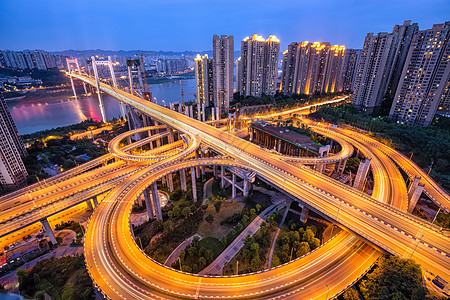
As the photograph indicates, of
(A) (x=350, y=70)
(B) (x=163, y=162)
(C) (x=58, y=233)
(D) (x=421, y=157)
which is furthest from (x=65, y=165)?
(A) (x=350, y=70)

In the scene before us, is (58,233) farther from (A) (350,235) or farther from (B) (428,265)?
(B) (428,265)

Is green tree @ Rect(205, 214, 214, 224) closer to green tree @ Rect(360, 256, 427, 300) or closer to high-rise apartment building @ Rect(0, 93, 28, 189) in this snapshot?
green tree @ Rect(360, 256, 427, 300)

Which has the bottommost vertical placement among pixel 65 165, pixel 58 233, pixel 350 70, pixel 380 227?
pixel 58 233

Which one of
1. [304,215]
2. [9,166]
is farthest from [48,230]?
[304,215]

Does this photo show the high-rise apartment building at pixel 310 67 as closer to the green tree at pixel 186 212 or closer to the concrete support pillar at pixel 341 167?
the concrete support pillar at pixel 341 167

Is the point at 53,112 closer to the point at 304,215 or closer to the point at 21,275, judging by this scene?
the point at 21,275

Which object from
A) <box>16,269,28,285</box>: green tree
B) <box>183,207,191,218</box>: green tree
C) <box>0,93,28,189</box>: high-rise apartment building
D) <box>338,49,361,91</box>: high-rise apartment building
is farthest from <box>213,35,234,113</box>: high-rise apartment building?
<box>338,49,361,91</box>: high-rise apartment building
